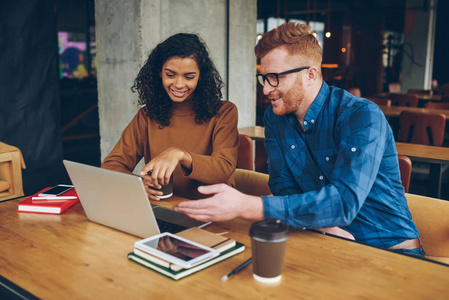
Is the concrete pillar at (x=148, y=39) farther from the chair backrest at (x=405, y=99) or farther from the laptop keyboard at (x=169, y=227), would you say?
the chair backrest at (x=405, y=99)

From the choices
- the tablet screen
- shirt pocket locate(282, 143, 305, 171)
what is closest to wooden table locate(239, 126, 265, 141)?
shirt pocket locate(282, 143, 305, 171)

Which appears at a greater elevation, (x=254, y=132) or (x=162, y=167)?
(x=162, y=167)

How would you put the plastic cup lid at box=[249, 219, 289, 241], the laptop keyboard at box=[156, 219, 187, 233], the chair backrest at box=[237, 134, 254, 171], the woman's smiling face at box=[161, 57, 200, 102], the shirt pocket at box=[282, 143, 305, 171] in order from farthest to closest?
the chair backrest at box=[237, 134, 254, 171] → the woman's smiling face at box=[161, 57, 200, 102] → the shirt pocket at box=[282, 143, 305, 171] → the laptop keyboard at box=[156, 219, 187, 233] → the plastic cup lid at box=[249, 219, 289, 241]

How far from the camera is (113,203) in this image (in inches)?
54.5

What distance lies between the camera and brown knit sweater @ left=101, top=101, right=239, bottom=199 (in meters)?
2.11

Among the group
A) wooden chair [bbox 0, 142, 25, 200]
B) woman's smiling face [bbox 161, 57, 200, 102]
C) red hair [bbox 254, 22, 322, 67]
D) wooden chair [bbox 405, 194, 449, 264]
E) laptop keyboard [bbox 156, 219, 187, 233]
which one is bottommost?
wooden chair [bbox 0, 142, 25, 200]

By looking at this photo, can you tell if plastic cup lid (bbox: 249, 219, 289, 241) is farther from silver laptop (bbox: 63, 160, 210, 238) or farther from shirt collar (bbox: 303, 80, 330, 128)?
shirt collar (bbox: 303, 80, 330, 128)

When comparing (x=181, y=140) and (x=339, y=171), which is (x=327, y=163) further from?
(x=181, y=140)

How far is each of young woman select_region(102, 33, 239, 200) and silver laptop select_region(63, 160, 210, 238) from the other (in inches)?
22.0

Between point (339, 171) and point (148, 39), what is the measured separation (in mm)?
2480

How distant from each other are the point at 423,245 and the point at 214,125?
110 cm

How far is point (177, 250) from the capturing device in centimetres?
116

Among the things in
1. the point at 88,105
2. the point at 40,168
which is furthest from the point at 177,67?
the point at 88,105

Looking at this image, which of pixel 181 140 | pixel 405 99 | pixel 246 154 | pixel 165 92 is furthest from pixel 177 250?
pixel 405 99
